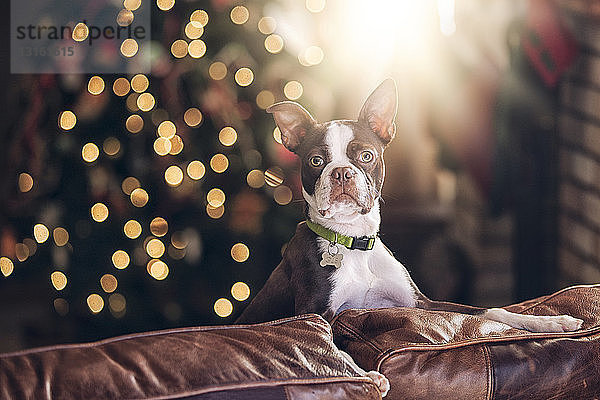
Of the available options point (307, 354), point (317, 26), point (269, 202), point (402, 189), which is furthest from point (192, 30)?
point (307, 354)

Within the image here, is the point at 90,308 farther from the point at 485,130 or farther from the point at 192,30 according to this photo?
the point at 485,130

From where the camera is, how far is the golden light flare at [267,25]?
2.04 meters

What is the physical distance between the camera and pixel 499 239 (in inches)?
93.4

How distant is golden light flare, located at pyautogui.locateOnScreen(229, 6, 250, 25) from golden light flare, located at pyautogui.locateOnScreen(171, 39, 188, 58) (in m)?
0.14

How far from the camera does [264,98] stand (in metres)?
2.09

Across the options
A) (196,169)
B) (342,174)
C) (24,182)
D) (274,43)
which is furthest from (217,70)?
(342,174)

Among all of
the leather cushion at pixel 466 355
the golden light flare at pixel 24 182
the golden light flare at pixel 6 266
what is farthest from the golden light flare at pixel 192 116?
the leather cushion at pixel 466 355

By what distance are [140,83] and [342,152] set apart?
2.38ft

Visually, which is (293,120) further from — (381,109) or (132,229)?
(132,229)

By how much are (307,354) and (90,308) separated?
1208 mm

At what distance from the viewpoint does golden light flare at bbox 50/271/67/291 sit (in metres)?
2.12

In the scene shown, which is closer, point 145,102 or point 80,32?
point 80,32

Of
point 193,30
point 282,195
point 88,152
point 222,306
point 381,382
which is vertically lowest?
point 222,306

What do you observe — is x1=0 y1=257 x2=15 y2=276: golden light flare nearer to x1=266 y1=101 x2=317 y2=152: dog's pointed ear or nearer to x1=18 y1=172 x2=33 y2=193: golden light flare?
x1=18 y1=172 x2=33 y2=193: golden light flare
